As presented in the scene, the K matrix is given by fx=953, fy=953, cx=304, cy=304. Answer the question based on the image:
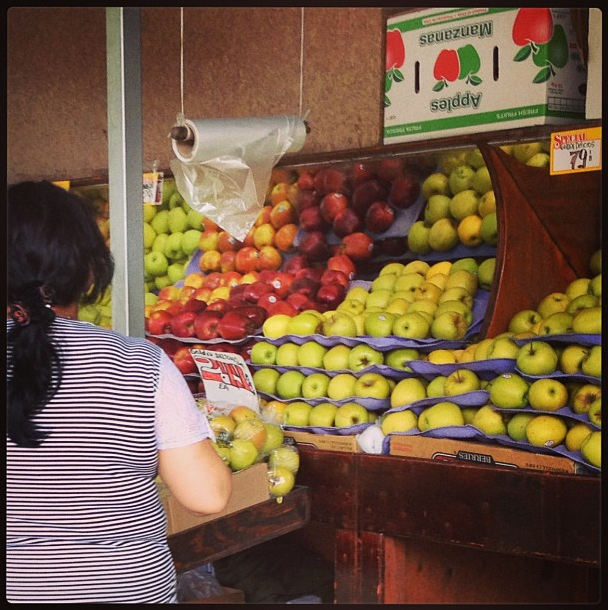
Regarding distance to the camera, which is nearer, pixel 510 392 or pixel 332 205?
pixel 510 392

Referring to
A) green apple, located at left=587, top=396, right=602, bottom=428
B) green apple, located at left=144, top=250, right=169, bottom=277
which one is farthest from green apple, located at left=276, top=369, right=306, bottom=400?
green apple, located at left=587, top=396, right=602, bottom=428

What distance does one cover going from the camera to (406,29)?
378 centimetres

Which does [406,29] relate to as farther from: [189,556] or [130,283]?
[189,556]

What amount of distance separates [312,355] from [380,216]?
657mm

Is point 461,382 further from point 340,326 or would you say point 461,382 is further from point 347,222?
point 347,222

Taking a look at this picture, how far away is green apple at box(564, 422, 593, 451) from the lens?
9.29 ft

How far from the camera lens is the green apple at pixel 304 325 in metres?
3.63

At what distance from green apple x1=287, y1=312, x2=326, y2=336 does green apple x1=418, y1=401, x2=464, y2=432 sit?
67 centimetres

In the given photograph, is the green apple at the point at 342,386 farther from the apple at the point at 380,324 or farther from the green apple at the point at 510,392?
the green apple at the point at 510,392

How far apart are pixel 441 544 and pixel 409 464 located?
12.6 inches

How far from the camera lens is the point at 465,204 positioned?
355 centimetres

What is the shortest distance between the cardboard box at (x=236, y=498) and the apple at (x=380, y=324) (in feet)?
2.50

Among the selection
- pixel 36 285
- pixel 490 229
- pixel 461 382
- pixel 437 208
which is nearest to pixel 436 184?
pixel 437 208

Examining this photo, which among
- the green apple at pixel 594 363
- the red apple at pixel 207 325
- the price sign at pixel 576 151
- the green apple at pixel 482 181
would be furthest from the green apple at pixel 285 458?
the price sign at pixel 576 151
